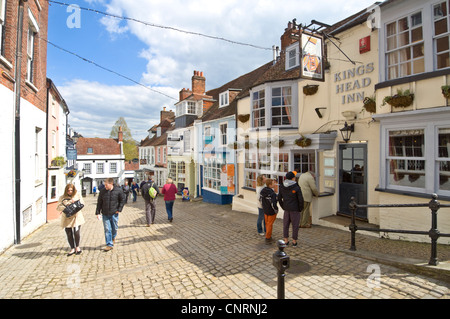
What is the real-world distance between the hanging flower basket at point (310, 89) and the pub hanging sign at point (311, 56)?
1205mm

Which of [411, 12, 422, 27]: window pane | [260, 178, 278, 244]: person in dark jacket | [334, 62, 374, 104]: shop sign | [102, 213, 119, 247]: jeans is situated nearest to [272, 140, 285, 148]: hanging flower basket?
[334, 62, 374, 104]: shop sign

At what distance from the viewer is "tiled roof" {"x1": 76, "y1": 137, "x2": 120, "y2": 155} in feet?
131

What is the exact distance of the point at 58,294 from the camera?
13.7 ft

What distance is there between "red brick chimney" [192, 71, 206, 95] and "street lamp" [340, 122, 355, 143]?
57.3ft

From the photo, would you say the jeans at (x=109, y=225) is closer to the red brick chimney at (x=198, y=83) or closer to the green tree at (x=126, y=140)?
the red brick chimney at (x=198, y=83)

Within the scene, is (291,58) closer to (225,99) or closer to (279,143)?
(279,143)

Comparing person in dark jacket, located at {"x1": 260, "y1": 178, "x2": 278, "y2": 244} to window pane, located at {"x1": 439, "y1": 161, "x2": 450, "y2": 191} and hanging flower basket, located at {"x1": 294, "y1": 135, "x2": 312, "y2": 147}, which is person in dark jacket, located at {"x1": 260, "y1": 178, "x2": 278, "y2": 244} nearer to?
hanging flower basket, located at {"x1": 294, "y1": 135, "x2": 312, "y2": 147}

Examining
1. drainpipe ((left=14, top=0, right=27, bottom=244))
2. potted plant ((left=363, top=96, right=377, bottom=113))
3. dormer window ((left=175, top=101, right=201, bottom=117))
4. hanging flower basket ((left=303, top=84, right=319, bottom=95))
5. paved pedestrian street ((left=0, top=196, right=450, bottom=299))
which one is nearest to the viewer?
paved pedestrian street ((left=0, top=196, right=450, bottom=299))

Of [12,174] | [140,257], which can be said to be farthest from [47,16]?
[140,257]

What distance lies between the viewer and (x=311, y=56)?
766cm

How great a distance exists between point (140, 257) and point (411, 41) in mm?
8573

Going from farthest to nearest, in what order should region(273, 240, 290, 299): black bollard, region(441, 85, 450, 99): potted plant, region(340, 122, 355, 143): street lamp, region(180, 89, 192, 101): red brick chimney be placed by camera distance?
region(180, 89, 192, 101): red brick chimney → region(340, 122, 355, 143): street lamp → region(441, 85, 450, 99): potted plant → region(273, 240, 290, 299): black bollard
